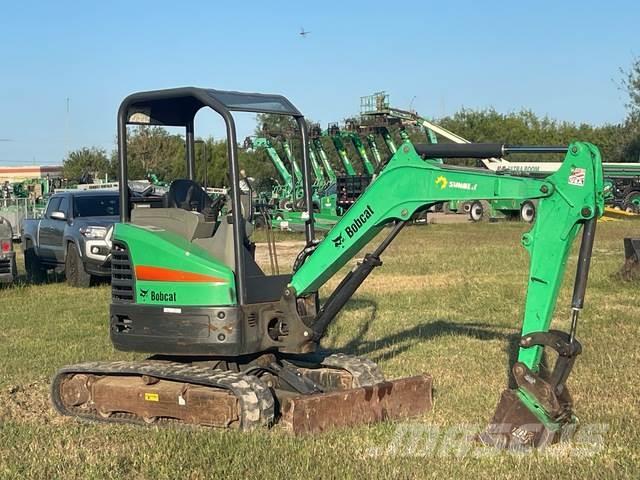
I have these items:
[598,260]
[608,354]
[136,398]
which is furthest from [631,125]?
[136,398]

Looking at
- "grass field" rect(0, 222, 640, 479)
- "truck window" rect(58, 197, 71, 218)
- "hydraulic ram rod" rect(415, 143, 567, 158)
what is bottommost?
"grass field" rect(0, 222, 640, 479)

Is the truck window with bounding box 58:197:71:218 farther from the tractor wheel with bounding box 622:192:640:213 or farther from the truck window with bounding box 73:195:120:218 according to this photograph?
the tractor wheel with bounding box 622:192:640:213

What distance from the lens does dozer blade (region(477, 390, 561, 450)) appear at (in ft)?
19.7

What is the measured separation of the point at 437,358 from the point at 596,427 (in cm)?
289

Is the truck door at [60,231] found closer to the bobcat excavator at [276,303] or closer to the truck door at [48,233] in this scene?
the truck door at [48,233]

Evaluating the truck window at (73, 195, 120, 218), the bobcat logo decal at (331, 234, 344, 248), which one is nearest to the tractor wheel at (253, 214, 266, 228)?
the bobcat logo decal at (331, 234, 344, 248)

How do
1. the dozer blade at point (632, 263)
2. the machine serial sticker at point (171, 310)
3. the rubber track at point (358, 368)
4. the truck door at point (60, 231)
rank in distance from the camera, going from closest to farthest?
1. the machine serial sticker at point (171, 310)
2. the rubber track at point (358, 368)
3. the dozer blade at point (632, 263)
4. the truck door at point (60, 231)

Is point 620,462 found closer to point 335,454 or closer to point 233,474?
point 335,454

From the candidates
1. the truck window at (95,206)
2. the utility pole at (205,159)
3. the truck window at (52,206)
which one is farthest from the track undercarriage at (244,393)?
the truck window at (52,206)

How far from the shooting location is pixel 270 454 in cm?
596

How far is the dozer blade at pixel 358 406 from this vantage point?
6473 millimetres

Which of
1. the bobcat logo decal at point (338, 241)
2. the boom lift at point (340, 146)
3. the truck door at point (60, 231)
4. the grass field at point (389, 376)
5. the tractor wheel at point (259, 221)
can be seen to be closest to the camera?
the grass field at point (389, 376)

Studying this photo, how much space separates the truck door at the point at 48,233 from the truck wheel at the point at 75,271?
Result: 3.33ft

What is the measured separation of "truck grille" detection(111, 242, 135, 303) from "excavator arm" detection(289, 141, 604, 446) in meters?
2.10
